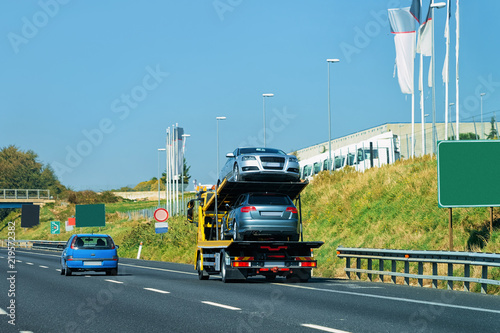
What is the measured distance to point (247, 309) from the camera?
45.6 ft

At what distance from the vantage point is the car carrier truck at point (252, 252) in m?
22.0

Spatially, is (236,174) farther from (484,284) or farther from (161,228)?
(161,228)

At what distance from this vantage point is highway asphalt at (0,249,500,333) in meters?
11.4

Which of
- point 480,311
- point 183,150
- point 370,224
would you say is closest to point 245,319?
point 480,311

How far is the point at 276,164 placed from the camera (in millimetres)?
22609

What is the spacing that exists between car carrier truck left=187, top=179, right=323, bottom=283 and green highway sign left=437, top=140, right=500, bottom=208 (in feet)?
12.7

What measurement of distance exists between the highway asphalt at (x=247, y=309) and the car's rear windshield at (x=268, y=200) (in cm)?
256

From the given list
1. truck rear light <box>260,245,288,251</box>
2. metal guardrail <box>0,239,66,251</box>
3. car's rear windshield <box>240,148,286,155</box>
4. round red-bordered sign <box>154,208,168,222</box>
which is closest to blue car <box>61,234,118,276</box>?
car's rear windshield <box>240,148,286,155</box>

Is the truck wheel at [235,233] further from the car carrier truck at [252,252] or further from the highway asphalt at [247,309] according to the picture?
the highway asphalt at [247,309]

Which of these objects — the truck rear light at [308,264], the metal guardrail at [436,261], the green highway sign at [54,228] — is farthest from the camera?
the green highway sign at [54,228]

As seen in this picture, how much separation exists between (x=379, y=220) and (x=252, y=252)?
11905mm

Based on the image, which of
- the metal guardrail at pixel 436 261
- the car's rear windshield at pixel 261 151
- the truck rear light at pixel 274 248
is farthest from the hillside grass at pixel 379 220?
the car's rear windshield at pixel 261 151

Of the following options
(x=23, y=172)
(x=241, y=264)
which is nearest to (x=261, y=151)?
(x=241, y=264)

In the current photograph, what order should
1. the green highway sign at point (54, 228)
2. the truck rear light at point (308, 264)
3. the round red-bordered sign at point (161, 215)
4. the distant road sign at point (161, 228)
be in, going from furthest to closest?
1. the green highway sign at point (54, 228)
2. the distant road sign at point (161, 228)
3. the round red-bordered sign at point (161, 215)
4. the truck rear light at point (308, 264)
